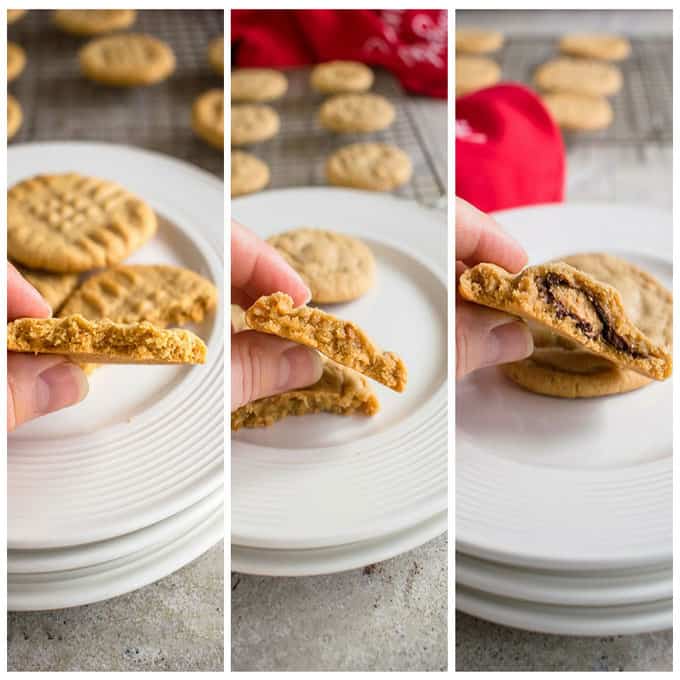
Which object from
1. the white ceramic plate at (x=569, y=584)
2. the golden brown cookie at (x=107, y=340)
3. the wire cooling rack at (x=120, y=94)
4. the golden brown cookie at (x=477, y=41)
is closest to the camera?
the golden brown cookie at (x=107, y=340)

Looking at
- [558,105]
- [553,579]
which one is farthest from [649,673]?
[558,105]

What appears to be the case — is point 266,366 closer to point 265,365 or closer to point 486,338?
point 265,365

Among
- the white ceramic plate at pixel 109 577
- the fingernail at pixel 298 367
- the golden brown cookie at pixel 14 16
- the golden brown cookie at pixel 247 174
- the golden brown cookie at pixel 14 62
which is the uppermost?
the golden brown cookie at pixel 14 16

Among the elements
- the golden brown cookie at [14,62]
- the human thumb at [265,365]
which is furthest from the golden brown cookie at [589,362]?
the golden brown cookie at [14,62]

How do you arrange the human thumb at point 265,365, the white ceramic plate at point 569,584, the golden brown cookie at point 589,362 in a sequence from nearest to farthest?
1. the white ceramic plate at point 569,584
2. the human thumb at point 265,365
3. the golden brown cookie at point 589,362

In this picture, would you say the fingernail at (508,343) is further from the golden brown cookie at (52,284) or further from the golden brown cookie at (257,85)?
the golden brown cookie at (257,85)
